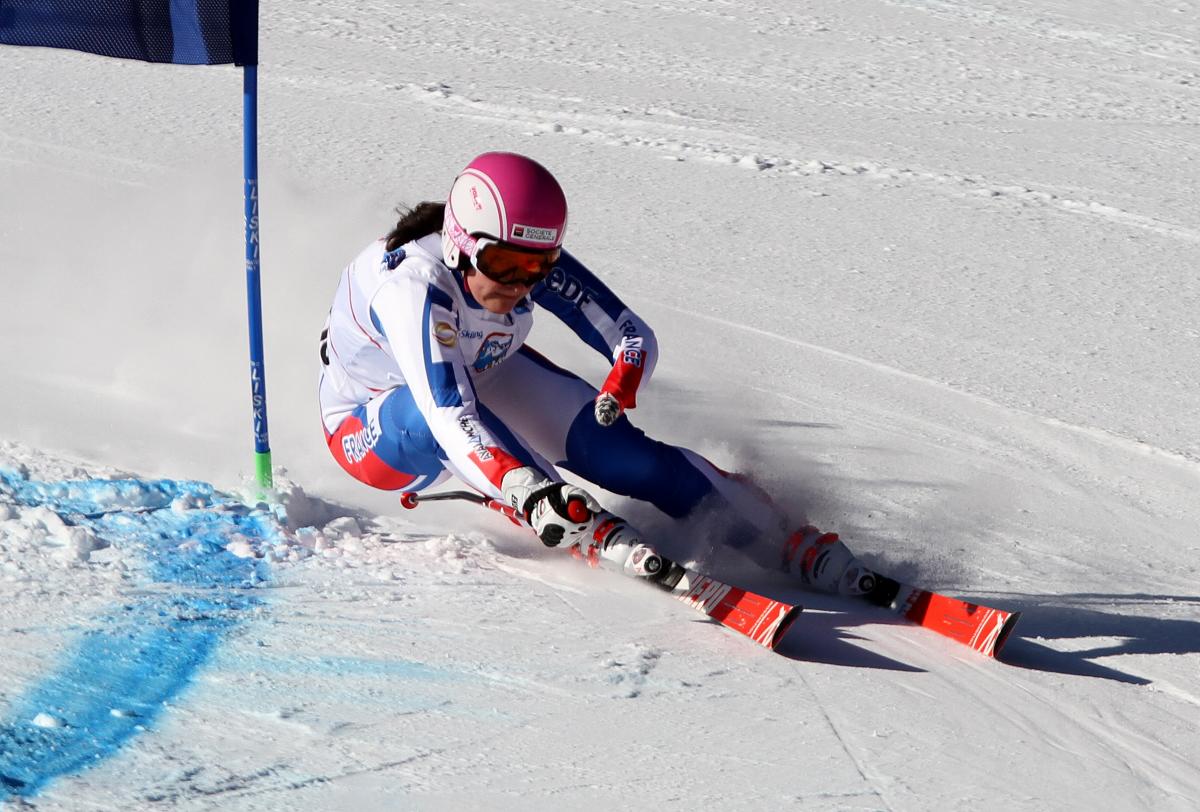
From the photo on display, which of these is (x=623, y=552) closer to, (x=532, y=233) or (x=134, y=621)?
(x=532, y=233)

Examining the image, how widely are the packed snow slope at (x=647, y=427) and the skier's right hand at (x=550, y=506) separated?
26 centimetres

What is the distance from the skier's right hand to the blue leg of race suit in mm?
594

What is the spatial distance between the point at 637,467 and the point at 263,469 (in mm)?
1219

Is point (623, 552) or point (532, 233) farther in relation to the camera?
point (532, 233)

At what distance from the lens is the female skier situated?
13.2ft

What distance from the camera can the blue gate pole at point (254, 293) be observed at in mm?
4629

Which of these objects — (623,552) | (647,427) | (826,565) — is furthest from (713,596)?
(647,427)

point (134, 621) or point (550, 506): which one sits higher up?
point (550, 506)

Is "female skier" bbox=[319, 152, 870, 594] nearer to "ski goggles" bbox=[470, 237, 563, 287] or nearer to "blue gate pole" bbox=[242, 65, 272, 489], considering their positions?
"ski goggles" bbox=[470, 237, 563, 287]

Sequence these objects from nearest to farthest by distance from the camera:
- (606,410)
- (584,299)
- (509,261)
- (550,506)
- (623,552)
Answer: (550,506) < (623,552) < (509,261) < (606,410) < (584,299)

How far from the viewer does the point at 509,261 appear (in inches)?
163

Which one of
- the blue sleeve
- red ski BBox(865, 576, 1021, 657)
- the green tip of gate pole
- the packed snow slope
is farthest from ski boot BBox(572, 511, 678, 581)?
the green tip of gate pole

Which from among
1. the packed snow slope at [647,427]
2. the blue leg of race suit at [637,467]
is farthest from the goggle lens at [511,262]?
the packed snow slope at [647,427]

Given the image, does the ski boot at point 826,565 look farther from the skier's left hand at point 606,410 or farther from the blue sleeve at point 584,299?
the blue sleeve at point 584,299
